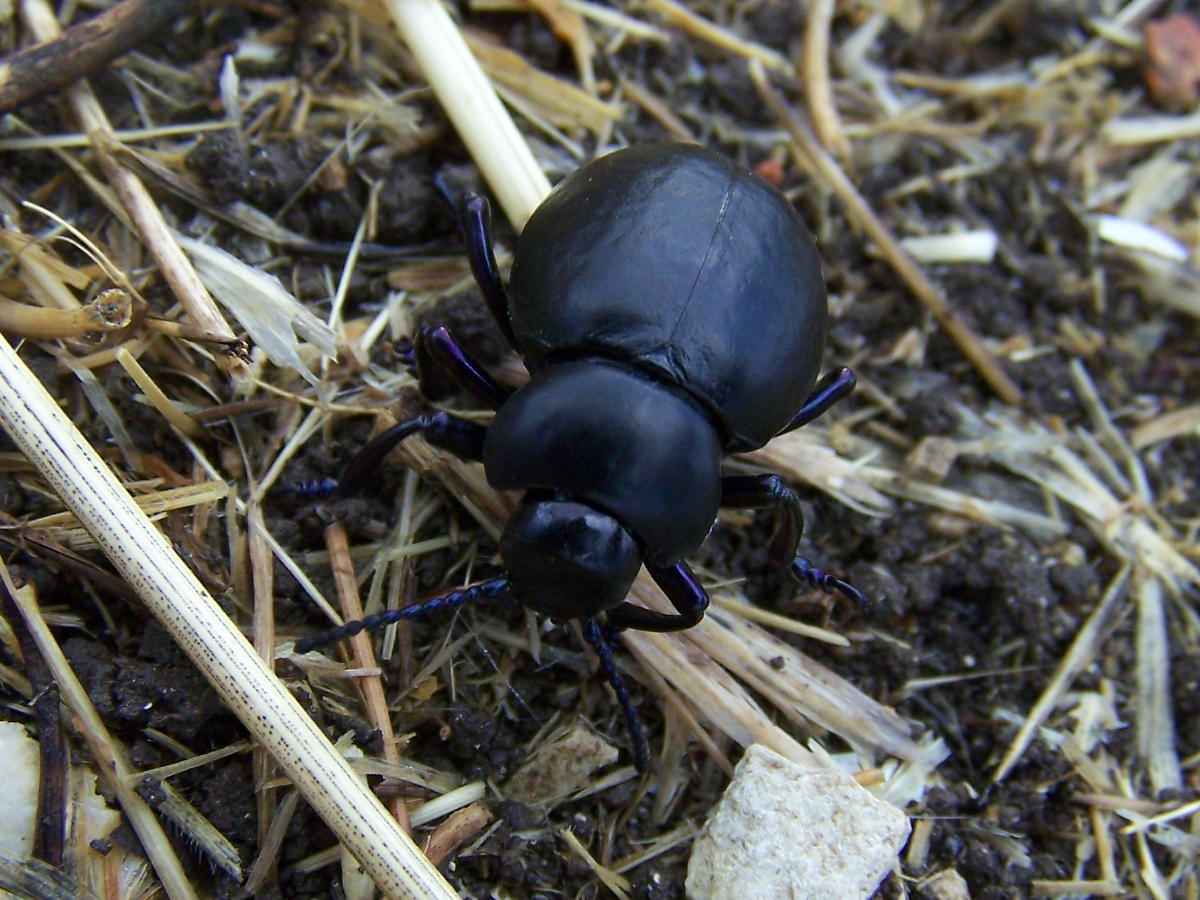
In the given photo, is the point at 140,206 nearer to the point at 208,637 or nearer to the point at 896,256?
the point at 208,637

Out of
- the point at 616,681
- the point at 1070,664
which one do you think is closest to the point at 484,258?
the point at 616,681

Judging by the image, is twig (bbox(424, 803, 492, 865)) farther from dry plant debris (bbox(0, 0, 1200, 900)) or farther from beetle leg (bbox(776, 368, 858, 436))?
beetle leg (bbox(776, 368, 858, 436))

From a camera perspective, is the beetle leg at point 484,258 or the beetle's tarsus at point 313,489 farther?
the beetle leg at point 484,258

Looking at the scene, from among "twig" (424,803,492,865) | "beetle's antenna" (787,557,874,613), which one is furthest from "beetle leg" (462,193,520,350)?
"twig" (424,803,492,865)

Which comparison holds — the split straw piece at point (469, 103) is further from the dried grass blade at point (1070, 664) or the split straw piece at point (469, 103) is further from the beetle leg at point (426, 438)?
the dried grass blade at point (1070, 664)

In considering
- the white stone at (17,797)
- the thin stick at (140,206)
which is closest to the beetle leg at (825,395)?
the thin stick at (140,206)
